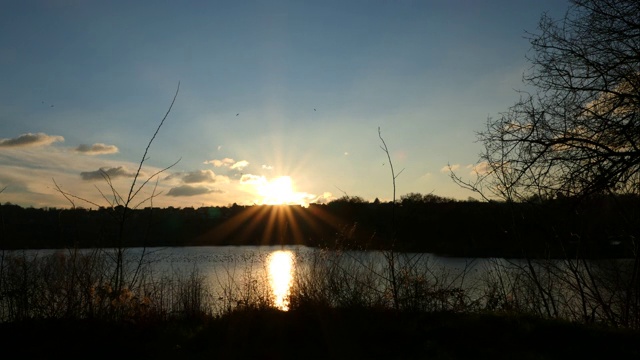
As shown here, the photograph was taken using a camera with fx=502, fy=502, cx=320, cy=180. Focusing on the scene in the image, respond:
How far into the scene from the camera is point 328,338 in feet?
22.3

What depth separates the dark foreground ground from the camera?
20.3 ft

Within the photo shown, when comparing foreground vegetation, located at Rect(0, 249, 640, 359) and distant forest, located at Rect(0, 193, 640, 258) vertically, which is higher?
distant forest, located at Rect(0, 193, 640, 258)

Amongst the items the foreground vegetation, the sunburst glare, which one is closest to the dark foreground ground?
the foreground vegetation

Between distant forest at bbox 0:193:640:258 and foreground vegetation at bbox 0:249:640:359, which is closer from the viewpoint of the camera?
foreground vegetation at bbox 0:249:640:359

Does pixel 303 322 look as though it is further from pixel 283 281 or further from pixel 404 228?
pixel 404 228

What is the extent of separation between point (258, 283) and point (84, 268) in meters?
3.44

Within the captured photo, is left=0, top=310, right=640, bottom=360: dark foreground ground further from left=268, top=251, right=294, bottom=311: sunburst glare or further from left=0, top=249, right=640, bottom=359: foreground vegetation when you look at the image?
left=268, top=251, right=294, bottom=311: sunburst glare

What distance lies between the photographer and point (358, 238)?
1077cm

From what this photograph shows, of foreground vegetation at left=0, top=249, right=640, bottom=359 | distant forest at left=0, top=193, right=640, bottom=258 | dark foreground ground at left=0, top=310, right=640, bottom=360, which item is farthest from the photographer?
distant forest at left=0, top=193, right=640, bottom=258

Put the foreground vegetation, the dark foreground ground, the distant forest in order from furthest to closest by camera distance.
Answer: the distant forest < the foreground vegetation < the dark foreground ground

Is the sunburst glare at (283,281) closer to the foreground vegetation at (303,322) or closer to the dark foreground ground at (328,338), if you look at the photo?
the foreground vegetation at (303,322)

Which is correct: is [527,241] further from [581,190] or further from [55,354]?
[55,354]

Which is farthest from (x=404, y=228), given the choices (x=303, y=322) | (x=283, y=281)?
(x=303, y=322)

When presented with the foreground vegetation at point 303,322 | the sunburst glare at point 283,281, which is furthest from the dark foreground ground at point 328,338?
the sunburst glare at point 283,281
